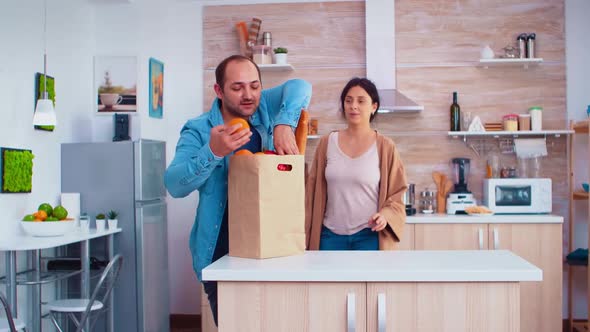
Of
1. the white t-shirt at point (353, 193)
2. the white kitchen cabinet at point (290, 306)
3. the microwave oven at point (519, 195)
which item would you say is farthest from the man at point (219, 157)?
the microwave oven at point (519, 195)

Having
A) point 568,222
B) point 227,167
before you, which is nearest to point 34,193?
point 227,167

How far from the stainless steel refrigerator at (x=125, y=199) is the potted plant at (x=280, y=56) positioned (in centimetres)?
120

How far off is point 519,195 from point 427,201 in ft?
2.16

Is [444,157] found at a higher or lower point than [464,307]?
higher

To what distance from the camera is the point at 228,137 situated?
1793 millimetres

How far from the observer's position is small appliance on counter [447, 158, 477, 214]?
5.02 meters

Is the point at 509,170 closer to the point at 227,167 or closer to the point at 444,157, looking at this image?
the point at 444,157

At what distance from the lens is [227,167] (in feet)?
6.88

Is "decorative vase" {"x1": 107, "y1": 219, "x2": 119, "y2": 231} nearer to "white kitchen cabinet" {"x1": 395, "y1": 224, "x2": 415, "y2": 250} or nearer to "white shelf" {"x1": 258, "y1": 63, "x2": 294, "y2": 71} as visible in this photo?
"white shelf" {"x1": 258, "y1": 63, "x2": 294, "y2": 71}

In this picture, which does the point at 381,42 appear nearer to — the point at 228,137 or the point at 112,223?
the point at 112,223

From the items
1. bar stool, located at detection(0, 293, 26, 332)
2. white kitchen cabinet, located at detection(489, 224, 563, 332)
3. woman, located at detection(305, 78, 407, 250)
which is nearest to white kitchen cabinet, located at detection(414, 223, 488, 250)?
white kitchen cabinet, located at detection(489, 224, 563, 332)

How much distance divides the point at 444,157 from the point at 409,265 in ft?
11.7

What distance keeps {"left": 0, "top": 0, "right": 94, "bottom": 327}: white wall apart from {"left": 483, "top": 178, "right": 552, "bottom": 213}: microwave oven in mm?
2933

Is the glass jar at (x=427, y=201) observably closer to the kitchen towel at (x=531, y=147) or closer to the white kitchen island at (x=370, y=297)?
the kitchen towel at (x=531, y=147)
